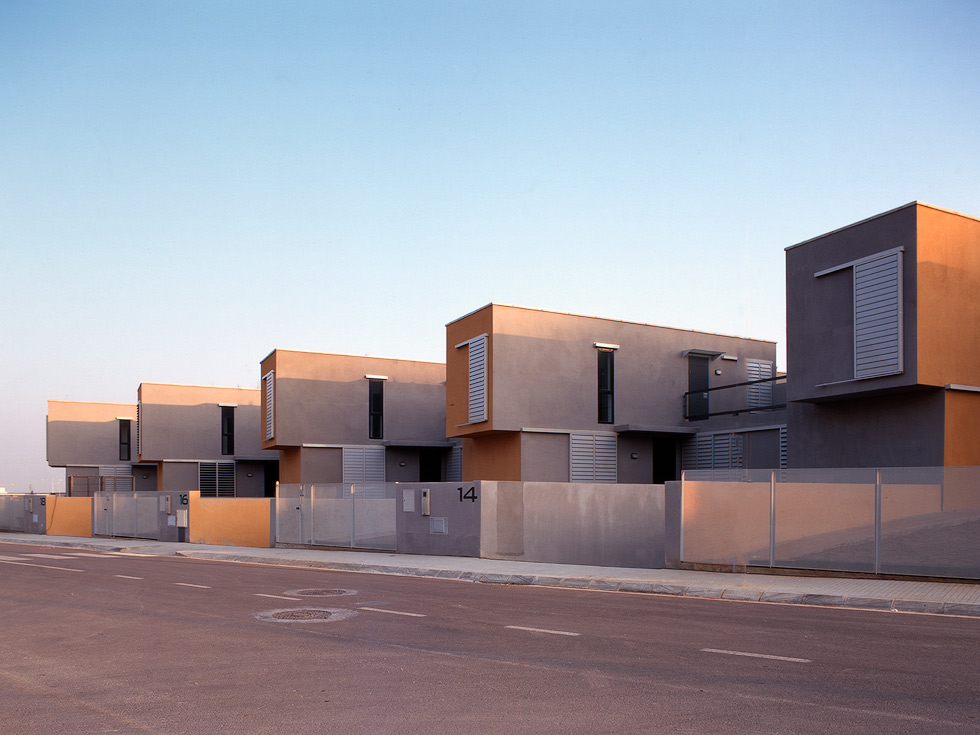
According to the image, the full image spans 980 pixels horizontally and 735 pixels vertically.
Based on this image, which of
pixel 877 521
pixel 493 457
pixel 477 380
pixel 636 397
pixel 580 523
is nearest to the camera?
pixel 877 521

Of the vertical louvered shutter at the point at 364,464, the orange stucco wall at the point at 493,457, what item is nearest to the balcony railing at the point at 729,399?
the orange stucco wall at the point at 493,457

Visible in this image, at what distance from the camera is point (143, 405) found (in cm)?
4956

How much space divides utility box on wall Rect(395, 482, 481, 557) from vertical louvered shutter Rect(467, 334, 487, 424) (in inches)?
257

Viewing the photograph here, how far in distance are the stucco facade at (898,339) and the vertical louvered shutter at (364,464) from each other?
22467 mm

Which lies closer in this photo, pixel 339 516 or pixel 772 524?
pixel 772 524

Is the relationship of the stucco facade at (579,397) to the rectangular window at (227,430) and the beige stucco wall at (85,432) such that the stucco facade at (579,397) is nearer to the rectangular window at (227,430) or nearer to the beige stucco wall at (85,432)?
the rectangular window at (227,430)

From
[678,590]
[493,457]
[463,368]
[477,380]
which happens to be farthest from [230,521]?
[678,590]

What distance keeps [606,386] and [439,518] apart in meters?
11.3

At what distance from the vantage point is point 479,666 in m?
8.73

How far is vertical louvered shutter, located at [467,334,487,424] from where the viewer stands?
1177 inches

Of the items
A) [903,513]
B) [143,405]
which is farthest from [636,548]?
[143,405]

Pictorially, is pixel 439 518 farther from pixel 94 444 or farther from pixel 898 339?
pixel 94 444

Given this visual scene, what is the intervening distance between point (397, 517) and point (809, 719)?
17978 millimetres

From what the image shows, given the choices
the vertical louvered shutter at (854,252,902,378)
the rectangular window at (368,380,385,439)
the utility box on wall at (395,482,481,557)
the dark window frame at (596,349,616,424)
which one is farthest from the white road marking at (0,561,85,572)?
the vertical louvered shutter at (854,252,902,378)
